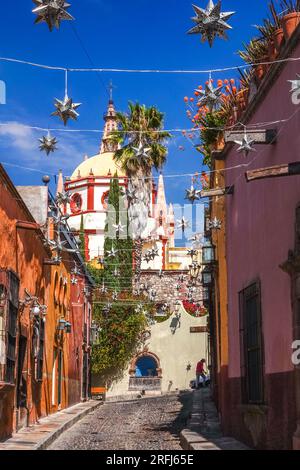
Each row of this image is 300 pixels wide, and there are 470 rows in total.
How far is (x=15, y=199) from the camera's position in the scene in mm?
13016

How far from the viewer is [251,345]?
35.0 ft

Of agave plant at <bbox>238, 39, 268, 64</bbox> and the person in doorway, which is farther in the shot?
the person in doorway

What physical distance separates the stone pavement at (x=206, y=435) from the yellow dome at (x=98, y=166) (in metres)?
36.4

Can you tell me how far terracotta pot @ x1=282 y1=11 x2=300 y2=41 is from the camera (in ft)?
28.5

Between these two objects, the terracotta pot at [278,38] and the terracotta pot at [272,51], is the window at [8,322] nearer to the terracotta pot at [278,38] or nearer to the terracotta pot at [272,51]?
the terracotta pot at [272,51]

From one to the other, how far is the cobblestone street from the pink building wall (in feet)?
7.38

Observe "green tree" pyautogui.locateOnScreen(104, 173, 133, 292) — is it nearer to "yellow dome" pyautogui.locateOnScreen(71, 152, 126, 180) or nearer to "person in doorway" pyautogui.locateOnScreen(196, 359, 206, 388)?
"person in doorway" pyautogui.locateOnScreen(196, 359, 206, 388)

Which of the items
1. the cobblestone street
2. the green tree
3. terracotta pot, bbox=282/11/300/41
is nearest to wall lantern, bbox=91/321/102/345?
the green tree

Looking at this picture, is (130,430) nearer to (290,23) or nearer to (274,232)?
(274,232)

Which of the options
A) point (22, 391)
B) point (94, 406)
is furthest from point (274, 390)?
point (94, 406)

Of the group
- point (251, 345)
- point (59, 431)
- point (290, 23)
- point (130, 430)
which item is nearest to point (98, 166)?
point (130, 430)

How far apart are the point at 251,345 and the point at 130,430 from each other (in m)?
5.98

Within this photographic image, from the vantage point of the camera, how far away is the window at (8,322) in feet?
38.0

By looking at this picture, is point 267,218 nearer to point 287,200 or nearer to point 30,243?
point 287,200
